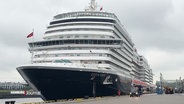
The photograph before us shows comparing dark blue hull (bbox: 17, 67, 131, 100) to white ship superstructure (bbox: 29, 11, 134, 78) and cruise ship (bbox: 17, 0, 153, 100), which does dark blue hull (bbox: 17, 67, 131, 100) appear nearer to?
cruise ship (bbox: 17, 0, 153, 100)

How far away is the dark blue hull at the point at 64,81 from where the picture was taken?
43844 millimetres

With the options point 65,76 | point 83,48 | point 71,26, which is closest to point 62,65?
point 65,76

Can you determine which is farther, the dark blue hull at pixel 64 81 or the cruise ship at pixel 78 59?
the cruise ship at pixel 78 59

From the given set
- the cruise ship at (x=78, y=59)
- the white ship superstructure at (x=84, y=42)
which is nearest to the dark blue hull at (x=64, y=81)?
the cruise ship at (x=78, y=59)

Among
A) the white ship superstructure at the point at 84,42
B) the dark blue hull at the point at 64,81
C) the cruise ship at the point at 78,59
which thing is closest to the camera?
the dark blue hull at the point at 64,81

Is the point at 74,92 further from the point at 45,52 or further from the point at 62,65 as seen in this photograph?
the point at 45,52

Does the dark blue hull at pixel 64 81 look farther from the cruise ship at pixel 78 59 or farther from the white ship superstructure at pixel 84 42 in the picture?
the white ship superstructure at pixel 84 42

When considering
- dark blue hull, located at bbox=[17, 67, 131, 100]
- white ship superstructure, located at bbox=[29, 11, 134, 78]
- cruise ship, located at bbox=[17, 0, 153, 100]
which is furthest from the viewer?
white ship superstructure, located at bbox=[29, 11, 134, 78]

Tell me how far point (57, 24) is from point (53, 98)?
1852 cm

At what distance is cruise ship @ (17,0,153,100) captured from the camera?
4431 cm

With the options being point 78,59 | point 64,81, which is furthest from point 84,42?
point 64,81

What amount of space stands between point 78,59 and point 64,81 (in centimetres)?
587

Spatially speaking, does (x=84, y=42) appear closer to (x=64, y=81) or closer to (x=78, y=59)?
(x=78, y=59)

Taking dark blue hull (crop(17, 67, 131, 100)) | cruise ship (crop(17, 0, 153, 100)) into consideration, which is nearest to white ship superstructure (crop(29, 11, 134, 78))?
cruise ship (crop(17, 0, 153, 100))
